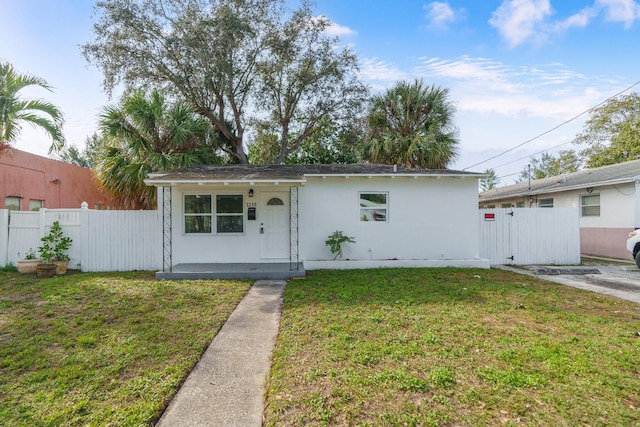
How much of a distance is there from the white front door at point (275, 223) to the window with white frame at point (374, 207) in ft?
7.49

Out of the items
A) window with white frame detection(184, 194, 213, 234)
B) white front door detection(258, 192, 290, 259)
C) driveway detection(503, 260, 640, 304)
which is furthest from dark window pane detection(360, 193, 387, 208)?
window with white frame detection(184, 194, 213, 234)

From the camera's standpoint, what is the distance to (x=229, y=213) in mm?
9312

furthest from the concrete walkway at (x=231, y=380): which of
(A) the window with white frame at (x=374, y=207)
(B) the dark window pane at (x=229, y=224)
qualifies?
(A) the window with white frame at (x=374, y=207)

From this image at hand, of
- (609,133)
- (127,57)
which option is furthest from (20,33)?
(609,133)

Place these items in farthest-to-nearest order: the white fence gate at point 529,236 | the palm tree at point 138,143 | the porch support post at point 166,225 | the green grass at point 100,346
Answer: the palm tree at point 138,143 < the white fence gate at point 529,236 < the porch support post at point 166,225 < the green grass at point 100,346

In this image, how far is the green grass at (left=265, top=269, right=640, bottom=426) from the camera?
249 cm

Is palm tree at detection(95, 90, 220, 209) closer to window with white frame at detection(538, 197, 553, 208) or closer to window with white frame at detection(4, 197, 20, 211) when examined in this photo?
window with white frame at detection(4, 197, 20, 211)

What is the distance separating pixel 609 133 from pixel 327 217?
25224mm

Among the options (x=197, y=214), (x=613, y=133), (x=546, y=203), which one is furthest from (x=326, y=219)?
(x=613, y=133)

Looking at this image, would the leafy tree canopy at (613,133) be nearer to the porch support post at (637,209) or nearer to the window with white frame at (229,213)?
the porch support post at (637,209)

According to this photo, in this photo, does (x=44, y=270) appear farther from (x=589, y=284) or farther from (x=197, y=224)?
(x=589, y=284)

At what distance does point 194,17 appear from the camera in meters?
14.1

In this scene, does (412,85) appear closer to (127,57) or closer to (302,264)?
(302,264)

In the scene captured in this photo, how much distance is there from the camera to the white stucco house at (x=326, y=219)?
9.15 metres
